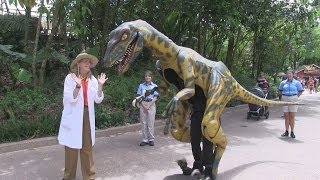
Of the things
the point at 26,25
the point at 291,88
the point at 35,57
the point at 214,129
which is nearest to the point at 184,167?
the point at 214,129

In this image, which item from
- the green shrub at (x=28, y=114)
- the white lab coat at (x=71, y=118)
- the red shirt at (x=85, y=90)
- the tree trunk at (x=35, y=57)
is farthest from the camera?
the tree trunk at (x=35, y=57)

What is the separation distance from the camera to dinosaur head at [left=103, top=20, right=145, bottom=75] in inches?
193

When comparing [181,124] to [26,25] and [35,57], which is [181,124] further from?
[26,25]

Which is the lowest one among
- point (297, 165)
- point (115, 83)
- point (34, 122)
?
point (297, 165)

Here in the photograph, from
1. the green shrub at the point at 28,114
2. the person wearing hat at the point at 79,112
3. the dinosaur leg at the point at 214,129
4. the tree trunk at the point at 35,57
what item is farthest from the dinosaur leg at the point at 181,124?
the tree trunk at the point at 35,57

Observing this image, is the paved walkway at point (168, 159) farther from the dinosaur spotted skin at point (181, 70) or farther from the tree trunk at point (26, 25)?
the tree trunk at point (26, 25)

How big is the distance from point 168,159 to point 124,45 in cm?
281

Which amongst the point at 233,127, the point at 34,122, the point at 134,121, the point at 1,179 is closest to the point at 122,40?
the point at 1,179

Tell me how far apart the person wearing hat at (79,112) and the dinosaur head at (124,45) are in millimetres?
298

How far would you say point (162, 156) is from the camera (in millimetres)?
7375

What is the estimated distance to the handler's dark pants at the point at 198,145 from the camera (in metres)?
5.65

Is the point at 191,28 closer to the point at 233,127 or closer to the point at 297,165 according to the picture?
the point at 233,127

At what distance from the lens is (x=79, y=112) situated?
5137mm

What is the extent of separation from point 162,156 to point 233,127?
4107mm
